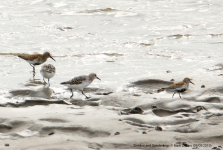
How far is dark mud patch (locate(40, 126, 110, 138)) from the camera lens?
4766mm

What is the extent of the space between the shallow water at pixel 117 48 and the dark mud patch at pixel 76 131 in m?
0.99

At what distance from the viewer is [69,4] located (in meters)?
18.8

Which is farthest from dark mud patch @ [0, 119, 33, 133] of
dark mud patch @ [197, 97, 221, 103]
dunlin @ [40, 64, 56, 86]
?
dark mud patch @ [197, 97, 221, 103]

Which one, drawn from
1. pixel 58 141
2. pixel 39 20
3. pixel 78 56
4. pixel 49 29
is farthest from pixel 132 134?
pixel 39 20

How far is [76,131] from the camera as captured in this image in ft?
16.0

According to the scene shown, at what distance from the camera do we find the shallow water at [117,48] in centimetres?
715

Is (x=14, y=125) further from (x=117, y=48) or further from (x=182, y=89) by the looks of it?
(x=117, y=48)

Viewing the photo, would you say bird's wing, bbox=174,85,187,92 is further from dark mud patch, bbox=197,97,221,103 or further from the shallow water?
dark mud patch, bbox=197,97,221,103

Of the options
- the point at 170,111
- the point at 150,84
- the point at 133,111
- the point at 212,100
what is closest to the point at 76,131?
the point at 133,111

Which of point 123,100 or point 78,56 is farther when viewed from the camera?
point 78,56

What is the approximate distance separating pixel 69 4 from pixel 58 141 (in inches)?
605

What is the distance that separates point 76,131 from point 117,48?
7029mm

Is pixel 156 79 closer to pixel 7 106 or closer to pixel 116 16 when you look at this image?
pixel 7 106

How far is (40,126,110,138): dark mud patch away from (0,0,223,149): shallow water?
99cm
